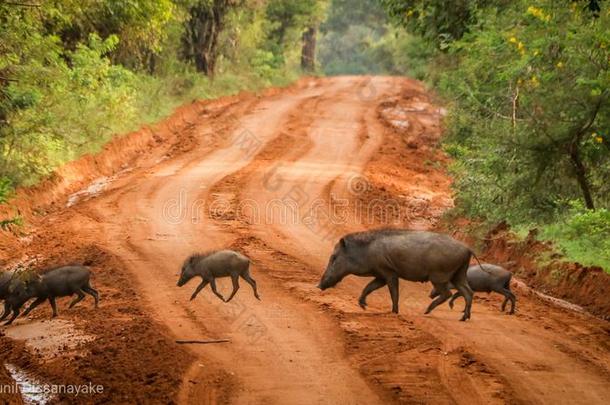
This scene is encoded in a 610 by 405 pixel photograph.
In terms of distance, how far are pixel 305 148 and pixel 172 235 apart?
10.4m

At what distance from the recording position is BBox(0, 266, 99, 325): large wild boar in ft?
35.8

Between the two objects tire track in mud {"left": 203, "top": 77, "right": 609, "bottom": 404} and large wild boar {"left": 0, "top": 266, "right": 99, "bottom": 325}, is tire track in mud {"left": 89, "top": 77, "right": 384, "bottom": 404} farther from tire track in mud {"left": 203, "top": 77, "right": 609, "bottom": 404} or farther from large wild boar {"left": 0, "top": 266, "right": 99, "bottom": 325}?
large wild boar {"left": 0, "top": 266, "right": 99, "bottom": 325}

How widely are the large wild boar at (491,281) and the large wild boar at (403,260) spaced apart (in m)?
0.75

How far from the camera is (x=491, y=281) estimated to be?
11141mm

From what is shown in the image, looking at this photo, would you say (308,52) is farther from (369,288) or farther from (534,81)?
(369,288)

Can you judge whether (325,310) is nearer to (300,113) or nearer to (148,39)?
(148,39)

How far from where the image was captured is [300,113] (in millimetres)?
31672

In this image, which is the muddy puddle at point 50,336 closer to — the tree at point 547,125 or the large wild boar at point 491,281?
the large wild boar at point 491,281

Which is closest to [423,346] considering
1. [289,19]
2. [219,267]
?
[219,267]

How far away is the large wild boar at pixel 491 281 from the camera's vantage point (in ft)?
36.1

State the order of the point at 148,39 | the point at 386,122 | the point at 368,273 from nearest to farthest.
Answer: the point at 368,273
the point at 148,39
the point at 386,122

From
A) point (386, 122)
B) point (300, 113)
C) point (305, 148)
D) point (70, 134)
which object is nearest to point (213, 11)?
point (300, 113)

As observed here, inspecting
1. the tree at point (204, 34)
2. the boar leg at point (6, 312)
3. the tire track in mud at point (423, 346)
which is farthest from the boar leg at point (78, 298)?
the tree at point (204, 34)

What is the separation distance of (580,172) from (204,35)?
25338 millimetres
